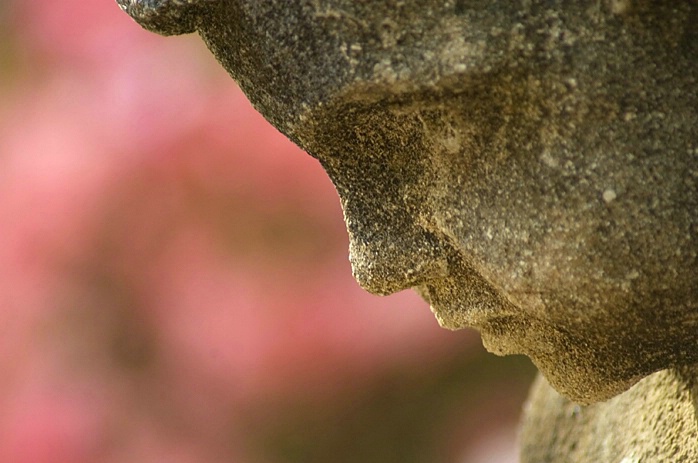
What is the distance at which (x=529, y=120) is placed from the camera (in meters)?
0.35

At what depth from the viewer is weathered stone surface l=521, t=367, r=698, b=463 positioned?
0.48 m

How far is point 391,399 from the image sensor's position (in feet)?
4.85

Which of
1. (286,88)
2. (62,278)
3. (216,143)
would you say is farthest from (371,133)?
(62,278)

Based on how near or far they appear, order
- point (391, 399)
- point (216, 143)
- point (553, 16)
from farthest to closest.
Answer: point (391, 399) → point (216, 143) → point (553, 16)

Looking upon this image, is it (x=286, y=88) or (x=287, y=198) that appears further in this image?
(x=287, y=198)

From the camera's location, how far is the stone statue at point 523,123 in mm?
337

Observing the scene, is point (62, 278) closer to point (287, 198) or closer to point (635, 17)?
point (287, 198)

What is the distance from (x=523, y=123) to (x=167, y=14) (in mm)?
145

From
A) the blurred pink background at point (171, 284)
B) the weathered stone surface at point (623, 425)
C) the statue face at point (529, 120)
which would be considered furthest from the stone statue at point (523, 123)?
the blurred pink background at point (171, 284)

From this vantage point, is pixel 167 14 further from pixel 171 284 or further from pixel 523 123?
pixel 171 284

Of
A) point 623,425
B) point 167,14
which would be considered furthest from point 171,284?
point 167,14

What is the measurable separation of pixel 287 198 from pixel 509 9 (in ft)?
3.30

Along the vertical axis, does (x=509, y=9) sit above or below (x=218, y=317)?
above

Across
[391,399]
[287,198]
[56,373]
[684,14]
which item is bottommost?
[391,399]
